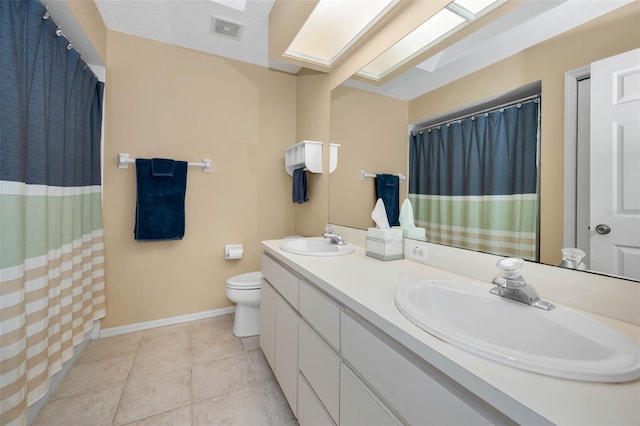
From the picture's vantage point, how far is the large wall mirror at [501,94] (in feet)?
2.46

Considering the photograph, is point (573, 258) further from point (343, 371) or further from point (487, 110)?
point (343, 371)

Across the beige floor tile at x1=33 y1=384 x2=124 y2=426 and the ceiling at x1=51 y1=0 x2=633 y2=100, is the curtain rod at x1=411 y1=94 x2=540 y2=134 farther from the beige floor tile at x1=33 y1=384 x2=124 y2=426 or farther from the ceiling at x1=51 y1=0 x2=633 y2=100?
the beige floor tile at x1=33 y1=384 x2=124 y2=426

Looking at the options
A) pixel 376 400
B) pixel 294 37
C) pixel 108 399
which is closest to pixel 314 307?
pixel 376 400

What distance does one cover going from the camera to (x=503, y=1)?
1030 millimetres

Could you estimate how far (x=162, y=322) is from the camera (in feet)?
7.65

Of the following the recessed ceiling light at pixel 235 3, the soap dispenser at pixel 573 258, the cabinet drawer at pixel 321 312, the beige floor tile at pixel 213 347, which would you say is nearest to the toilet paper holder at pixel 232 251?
the beige floor tile at pixel 213 347

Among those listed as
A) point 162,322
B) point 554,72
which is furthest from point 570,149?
point 162,322

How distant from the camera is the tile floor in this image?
138 cm

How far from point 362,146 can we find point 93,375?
2283 millimetres

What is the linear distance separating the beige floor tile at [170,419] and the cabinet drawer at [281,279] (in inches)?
30.7

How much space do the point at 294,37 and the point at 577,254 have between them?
6.04 feet

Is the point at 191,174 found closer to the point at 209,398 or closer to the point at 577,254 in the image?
the point at 209,398

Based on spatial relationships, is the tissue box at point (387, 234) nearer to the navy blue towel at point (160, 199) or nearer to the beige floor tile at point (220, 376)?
the beige floor tile at point (220, 376)

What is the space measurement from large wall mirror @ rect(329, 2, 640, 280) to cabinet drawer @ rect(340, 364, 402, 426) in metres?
0.70
